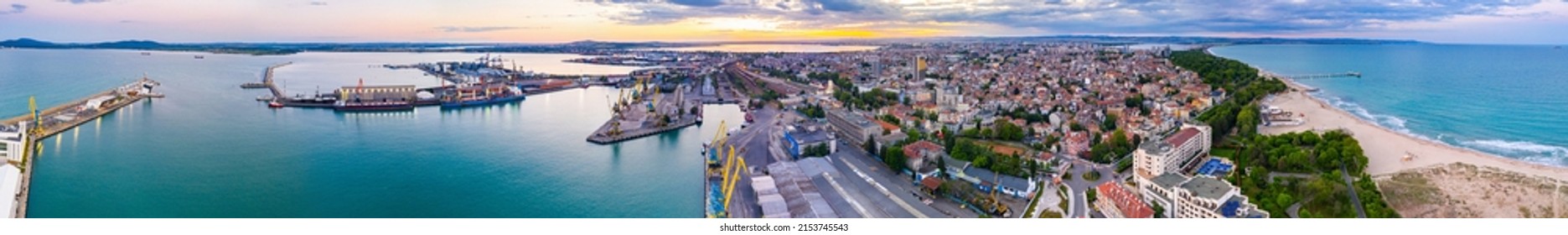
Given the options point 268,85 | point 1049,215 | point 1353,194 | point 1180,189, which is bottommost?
point 1049,215

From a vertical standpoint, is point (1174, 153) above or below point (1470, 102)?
below

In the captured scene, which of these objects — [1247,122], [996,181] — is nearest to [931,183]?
[996,181]

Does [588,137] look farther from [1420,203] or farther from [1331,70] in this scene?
[1331,70]

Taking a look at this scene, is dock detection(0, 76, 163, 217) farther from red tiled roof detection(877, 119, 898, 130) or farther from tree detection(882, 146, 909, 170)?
red tiled roof detection(877, 119, 898, 130)

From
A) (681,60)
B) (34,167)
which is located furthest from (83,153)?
(681,60)

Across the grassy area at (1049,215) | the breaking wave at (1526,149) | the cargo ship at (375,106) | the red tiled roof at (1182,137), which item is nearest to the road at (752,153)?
the grassy area at (1049,215)

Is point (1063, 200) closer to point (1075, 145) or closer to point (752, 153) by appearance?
point (1075, 145)

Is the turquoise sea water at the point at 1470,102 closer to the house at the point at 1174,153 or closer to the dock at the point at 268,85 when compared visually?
the house at the point at 1174,153
